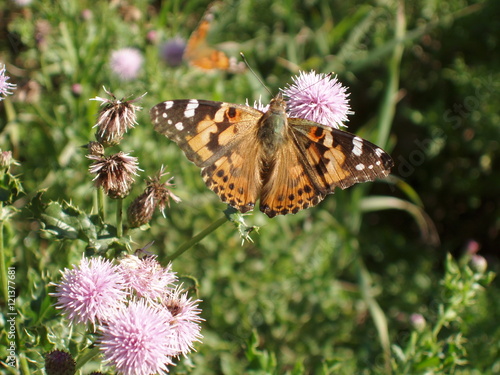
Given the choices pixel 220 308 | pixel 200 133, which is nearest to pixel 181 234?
pixel 220 308

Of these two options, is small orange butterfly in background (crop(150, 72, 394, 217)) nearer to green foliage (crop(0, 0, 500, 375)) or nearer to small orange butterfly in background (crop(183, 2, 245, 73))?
green foliage (crop(0, 0, 500, 375))

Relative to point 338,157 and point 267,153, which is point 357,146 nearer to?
point 338,157

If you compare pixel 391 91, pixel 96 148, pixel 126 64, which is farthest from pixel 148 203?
pixel 391 91

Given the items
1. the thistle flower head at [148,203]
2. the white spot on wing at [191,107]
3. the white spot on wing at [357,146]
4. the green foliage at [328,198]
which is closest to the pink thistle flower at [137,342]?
the thistle flower head at [148,203]

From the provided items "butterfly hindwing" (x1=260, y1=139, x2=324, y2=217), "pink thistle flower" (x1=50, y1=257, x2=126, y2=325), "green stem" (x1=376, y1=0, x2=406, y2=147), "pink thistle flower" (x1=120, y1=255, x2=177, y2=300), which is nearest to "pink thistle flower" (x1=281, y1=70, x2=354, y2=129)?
"butterfly hindwing" (x1=260, y1=139, x2=324, y2=217)

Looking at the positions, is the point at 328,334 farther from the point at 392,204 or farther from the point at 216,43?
the point at 216,43

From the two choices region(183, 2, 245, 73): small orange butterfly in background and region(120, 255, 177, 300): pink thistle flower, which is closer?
region(120, 255, 177, 300): pink thistle flower

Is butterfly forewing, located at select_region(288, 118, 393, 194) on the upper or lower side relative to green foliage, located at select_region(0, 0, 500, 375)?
upper
